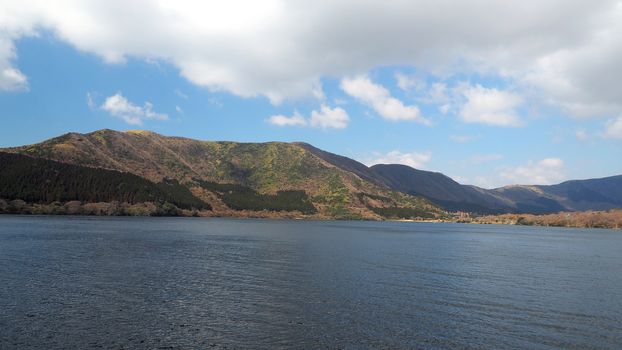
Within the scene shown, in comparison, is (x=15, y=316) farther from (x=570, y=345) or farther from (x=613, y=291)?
(x=613, y=291)

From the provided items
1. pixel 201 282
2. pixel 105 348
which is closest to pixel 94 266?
pixel 201 282

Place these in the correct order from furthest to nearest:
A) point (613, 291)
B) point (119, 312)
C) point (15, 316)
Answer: point (613, 291) < point (119, 312) < point (15, 316)

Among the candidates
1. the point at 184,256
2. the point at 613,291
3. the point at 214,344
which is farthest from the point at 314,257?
the point at 214,344

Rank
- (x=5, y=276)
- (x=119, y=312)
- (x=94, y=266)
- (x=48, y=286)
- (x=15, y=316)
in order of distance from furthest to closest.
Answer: (x=94, y=266), (x=5, y=276), (x=48, y=286), (x=119, y=312), (x=15, y=316)

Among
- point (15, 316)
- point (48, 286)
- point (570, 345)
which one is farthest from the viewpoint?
point (48, 286)

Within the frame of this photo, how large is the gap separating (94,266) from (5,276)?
47.9 feet

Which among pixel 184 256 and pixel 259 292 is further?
pixel 184 256

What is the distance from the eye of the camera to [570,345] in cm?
3881

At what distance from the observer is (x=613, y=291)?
67.8 meters

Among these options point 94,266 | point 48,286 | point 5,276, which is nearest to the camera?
point 48,286

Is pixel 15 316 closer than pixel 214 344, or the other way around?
pixel 214 344

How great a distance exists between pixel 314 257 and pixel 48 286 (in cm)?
5710

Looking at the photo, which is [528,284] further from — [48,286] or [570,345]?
[48,286]

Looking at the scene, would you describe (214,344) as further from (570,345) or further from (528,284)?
(528,284)
